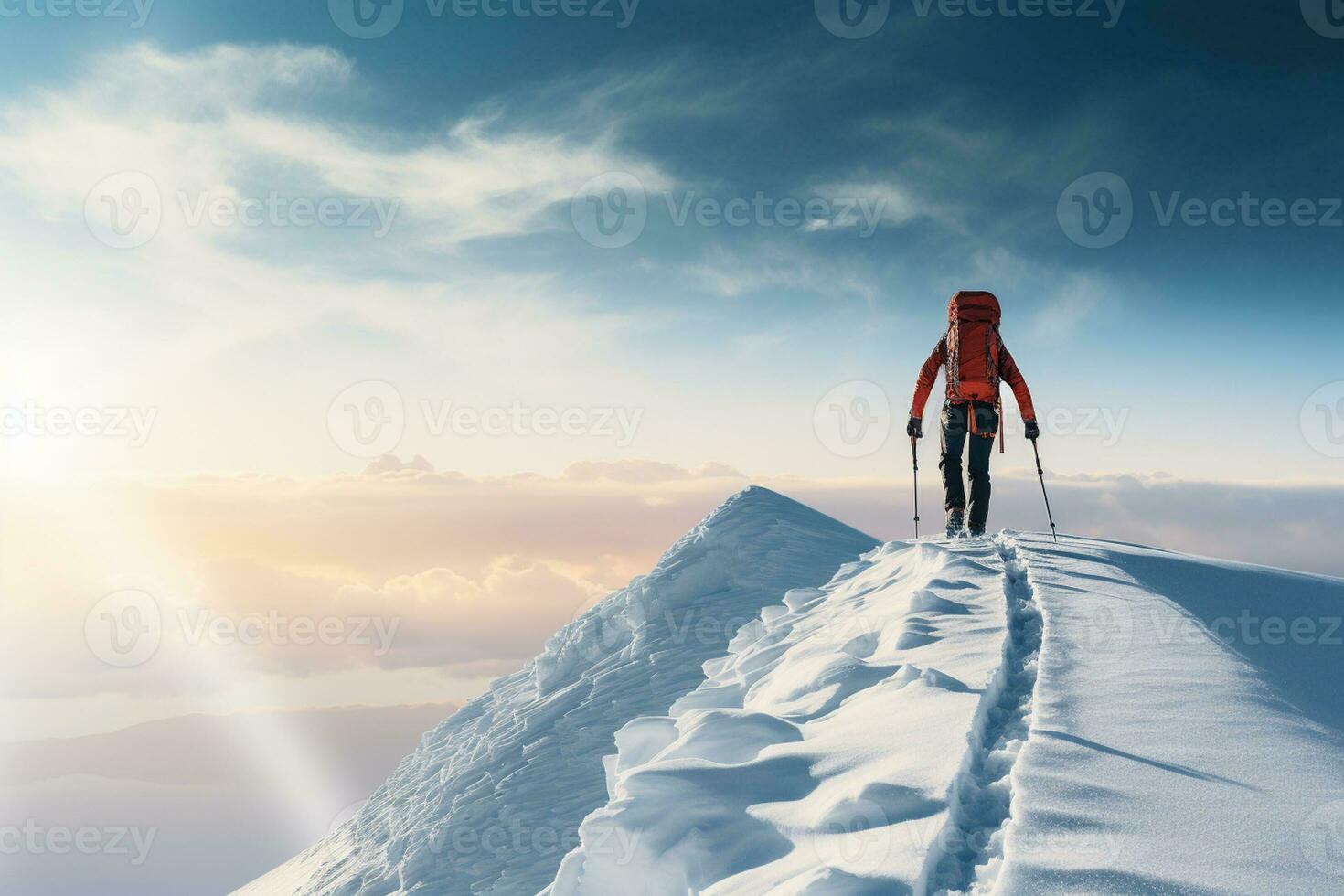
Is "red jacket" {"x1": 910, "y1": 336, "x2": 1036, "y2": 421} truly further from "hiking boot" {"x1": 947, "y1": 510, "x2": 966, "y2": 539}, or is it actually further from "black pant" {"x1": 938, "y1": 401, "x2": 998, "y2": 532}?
"hiking boot" {"x1": 947, "y1": 510, "x2": 966, "y2": 539}

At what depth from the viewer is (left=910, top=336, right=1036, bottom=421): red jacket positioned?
35.6 ft

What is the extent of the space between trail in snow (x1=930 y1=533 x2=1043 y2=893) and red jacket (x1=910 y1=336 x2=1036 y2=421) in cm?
545

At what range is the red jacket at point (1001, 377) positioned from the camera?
1085 centimetres

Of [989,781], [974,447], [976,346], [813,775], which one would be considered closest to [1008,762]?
[989,781]

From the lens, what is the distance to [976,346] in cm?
1075

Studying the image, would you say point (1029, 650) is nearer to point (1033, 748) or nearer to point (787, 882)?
point (1033, 748)

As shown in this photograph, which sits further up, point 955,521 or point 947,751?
point 955,521

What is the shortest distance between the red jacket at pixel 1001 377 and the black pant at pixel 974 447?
0.76 feet

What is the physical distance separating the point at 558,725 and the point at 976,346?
6.84 metres
